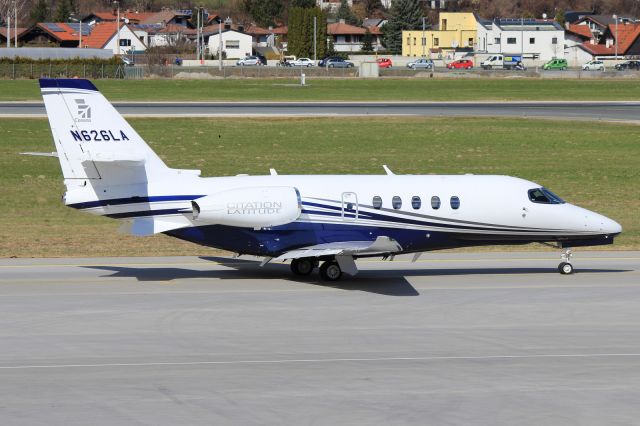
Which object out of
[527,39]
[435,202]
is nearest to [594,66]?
[527,39]

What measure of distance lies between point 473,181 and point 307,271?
4.99 meters

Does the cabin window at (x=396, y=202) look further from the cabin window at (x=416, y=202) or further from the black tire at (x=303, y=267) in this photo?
the black tire at (x=303, y=267)

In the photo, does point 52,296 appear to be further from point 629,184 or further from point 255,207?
point 629,184

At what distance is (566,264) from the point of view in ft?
101

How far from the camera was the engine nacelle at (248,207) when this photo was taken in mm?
28016

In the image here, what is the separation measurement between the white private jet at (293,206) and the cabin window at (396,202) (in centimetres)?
3

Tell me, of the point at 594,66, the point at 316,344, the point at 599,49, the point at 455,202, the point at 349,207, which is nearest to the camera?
the point at 316,344

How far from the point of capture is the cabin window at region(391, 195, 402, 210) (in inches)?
1148

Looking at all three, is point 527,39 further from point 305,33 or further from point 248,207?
point 248,207

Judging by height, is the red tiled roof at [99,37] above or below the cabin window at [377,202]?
above

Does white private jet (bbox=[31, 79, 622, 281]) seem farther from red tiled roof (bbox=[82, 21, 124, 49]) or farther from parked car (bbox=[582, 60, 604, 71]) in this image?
red tiled roof (bbox=[82, 21, 124, 49])

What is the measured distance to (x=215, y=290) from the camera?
2822cm

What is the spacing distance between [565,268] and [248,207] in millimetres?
8954

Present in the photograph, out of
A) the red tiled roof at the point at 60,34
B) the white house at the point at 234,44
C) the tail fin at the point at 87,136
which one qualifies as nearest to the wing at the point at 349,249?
the tail fin at the point at 87,136
